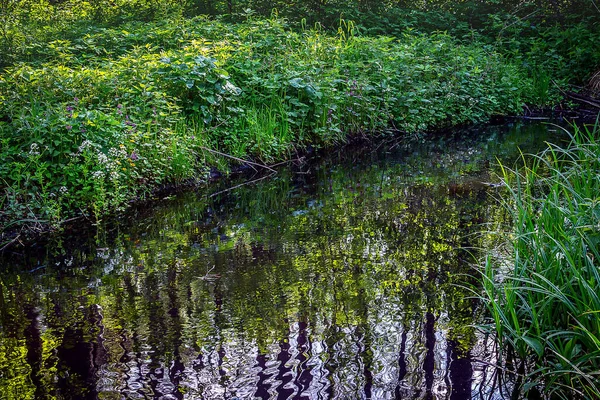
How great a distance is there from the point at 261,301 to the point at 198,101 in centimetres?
451

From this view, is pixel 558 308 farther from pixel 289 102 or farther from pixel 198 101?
pixel 289 102

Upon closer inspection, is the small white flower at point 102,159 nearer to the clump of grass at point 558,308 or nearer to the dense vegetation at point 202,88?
the dense vegetation at point 202,88

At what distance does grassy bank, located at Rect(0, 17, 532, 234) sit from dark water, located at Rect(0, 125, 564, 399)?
60 cm

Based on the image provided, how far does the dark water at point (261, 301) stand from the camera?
3.18 m

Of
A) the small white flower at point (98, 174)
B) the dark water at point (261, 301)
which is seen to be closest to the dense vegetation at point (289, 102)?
the small white flower at point (98, 174)

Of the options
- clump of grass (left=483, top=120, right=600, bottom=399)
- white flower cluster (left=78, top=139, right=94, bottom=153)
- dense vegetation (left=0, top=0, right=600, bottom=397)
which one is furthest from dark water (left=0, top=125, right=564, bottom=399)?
white flower cluster (left=78, top=139, right=94, bottom=153)

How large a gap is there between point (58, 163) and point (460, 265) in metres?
4.15

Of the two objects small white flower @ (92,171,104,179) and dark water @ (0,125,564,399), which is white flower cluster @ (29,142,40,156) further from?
dark water @ (0,125,564,399)

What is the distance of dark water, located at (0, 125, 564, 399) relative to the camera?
10.4ft

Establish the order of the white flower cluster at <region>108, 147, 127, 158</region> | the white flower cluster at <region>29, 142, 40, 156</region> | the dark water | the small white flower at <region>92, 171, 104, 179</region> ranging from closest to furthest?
the dark water
the white flower cluster at <region>29, 142, 40, 156</region>
the small white flower at <region>92, 171, 104, 179</region>
the white flower cluster at <region>108, 147, 127, 158</region>

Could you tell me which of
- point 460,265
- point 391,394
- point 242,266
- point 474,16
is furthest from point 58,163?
point 474,16

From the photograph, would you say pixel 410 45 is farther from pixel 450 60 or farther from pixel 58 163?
pixel 58 163

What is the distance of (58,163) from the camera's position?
6.18 metres

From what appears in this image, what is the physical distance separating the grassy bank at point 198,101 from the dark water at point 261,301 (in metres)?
0.60
